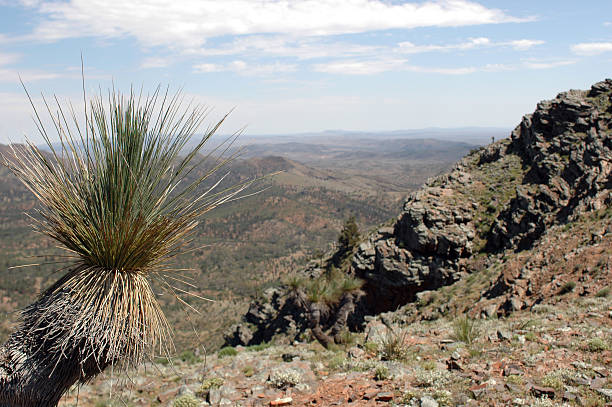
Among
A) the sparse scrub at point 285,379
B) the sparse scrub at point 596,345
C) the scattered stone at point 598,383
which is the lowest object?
the sparse scrub at point 285,379

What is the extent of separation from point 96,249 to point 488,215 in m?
17.0

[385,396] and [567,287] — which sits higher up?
[385,396]

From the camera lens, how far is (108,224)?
3211 millimetres

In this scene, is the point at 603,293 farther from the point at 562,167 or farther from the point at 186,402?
the point at 562,167

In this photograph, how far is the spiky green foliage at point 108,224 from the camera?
3199 millimetres

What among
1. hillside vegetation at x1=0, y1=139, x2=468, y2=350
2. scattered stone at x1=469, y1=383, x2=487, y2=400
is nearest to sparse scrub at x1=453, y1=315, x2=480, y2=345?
scattered stone at x1=469, y1=383, x2=487, y2=400

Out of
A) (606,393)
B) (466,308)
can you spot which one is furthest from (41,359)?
(466,308)

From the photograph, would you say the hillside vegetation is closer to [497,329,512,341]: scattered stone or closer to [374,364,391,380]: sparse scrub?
[497,329,512,341]: scattered stone

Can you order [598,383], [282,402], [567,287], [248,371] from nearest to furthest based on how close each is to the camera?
[598,383], [282,402], [248,371], [567,287]

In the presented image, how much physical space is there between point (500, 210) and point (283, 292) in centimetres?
1272

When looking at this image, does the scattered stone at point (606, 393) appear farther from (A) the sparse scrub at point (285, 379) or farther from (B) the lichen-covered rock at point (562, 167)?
(B) the lichen-covered rock at point (562, 167)

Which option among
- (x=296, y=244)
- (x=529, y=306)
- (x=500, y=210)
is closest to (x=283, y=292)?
(x=500, y=210)

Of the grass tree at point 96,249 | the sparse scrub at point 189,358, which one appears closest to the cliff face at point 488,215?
the sparse scrub at point 189,358

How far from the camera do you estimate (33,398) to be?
316 centimetres
